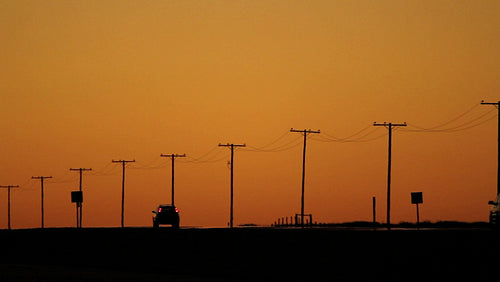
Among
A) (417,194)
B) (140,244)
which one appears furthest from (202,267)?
(417,194)

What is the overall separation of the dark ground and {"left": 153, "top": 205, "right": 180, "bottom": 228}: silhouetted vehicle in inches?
1503

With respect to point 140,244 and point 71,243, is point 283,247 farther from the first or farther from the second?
point 71,243

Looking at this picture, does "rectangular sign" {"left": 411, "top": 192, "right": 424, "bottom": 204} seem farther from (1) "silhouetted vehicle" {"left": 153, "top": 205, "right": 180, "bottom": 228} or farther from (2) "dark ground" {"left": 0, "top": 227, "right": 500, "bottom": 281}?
(2) "dark ground" {"left": 0, "top": 227, "right": 500, "bottom": 281}

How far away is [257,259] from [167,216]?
6266 centimetres

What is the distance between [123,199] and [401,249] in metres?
118

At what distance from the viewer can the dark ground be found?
147 ft

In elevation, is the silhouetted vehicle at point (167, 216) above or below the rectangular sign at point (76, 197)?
below

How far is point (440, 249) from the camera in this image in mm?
53969

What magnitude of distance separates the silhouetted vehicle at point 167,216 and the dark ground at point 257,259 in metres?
38.2

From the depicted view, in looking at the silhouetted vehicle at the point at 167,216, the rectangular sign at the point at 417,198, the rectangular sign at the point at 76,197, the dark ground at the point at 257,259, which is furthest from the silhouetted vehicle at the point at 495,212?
the rectangular sign at the point at 76,197

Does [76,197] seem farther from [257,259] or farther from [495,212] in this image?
[257,259]

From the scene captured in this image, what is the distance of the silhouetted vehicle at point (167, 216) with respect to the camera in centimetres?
11769

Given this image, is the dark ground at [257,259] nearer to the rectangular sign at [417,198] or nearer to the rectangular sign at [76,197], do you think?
the rectangular sign at [417,198]

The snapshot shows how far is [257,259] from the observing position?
55.8m
